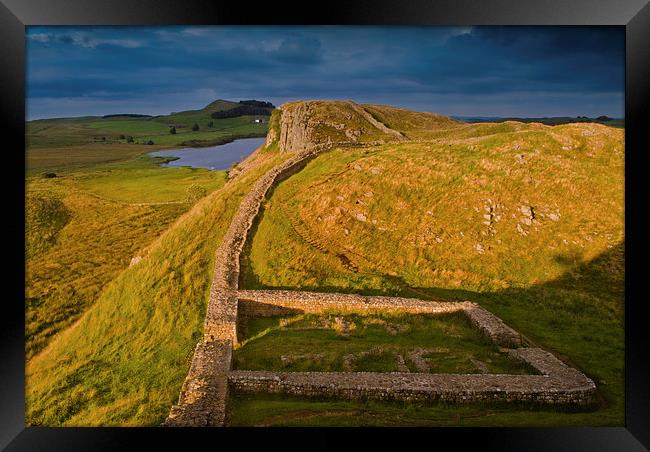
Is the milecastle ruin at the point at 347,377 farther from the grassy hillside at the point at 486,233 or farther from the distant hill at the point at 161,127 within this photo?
the distant hill at the point at 161,127

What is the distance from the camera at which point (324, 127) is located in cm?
4516

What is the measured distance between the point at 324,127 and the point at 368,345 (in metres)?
34.4

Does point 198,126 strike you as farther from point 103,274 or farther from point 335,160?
point 335,160

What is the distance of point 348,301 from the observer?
50.0ft

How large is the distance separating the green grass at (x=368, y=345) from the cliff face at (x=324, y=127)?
26.9 meters

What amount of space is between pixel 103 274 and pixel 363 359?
14.2 metres

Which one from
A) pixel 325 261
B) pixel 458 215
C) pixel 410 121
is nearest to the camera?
pixel 325 261

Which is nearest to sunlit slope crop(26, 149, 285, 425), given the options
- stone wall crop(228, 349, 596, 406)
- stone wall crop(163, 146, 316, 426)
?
stone wall crop(163, 146, 316, 426)

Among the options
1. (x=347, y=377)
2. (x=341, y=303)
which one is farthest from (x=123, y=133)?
(x=347, y=377)

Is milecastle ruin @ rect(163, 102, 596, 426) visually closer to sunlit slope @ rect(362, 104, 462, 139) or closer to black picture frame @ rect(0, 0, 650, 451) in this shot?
black picture frame @ rect(0, 0, 650, 451)

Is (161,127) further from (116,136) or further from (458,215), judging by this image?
(458,215)

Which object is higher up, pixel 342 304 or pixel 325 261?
pixel 325 261

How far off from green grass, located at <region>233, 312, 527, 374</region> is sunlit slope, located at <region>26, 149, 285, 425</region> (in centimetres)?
199
